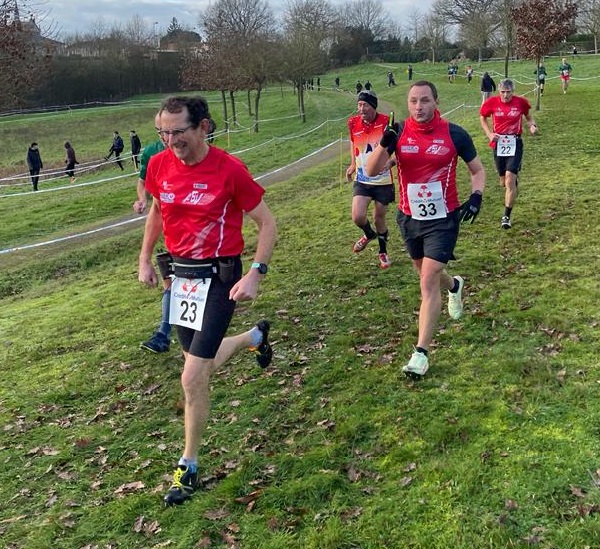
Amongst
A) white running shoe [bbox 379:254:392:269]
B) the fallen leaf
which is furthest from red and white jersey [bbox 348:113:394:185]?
the fallen leaf

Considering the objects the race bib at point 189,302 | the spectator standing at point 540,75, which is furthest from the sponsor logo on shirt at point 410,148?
the spectator standing at point 540,75

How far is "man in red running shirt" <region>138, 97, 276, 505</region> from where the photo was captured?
3896mm

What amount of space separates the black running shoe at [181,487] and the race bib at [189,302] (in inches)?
38.0

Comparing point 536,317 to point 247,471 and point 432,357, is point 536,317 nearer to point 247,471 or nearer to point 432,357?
point 432,357

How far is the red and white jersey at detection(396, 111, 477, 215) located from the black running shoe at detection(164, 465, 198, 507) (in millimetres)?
2843

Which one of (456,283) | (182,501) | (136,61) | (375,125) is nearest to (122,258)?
(375,125)

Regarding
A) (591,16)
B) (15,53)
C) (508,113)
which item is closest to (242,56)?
(15,53)

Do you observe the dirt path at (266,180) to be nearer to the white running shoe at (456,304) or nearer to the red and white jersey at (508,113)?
the red and white jersey at (508,113)

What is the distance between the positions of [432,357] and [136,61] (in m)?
72.5

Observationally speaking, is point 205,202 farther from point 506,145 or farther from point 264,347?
point 506,145

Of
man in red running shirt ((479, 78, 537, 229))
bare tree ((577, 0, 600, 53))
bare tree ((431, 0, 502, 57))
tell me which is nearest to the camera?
man in red running shirt ((479, 78, 537, 229))

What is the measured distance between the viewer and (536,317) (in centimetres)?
606

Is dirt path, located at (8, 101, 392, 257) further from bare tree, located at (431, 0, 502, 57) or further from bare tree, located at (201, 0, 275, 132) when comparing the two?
bare tree, located at (431, 0, 502, 57)

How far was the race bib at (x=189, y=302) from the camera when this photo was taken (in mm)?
3984
